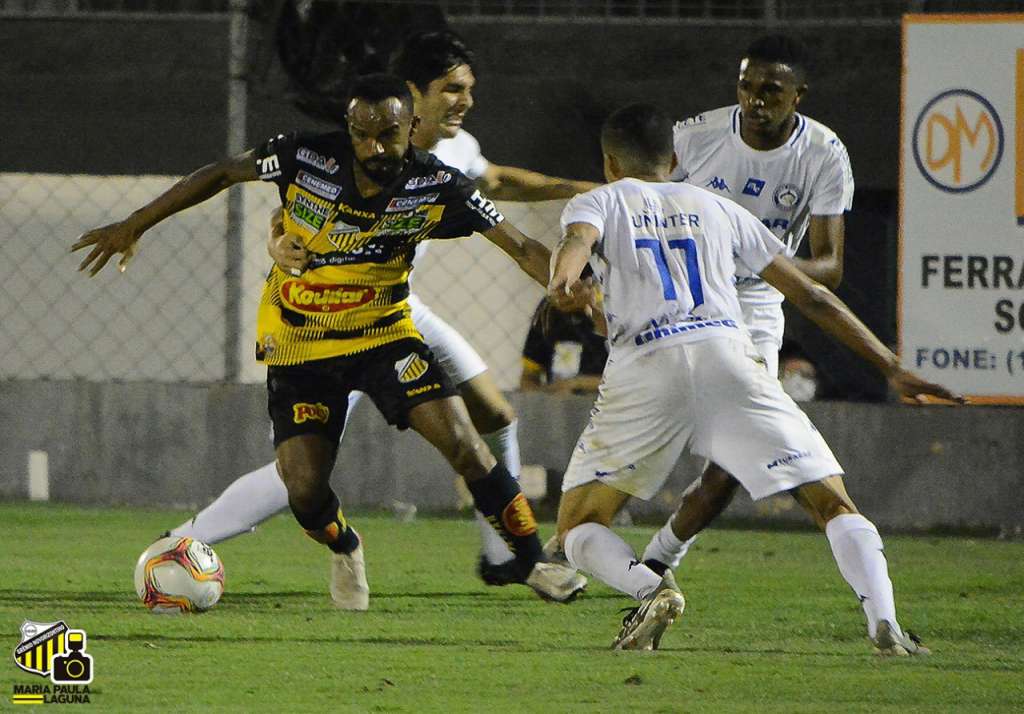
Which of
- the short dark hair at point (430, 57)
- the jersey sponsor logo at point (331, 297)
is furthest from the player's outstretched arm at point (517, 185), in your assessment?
the jersey sponsor logo at point (331, 297)

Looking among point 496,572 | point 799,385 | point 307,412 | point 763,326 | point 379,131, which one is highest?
point 379,131

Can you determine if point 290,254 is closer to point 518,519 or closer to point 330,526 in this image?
point 330,526

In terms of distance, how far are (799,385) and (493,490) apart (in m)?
3.82

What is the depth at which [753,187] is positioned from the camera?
7215mm

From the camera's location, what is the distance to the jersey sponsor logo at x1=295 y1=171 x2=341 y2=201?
648cm

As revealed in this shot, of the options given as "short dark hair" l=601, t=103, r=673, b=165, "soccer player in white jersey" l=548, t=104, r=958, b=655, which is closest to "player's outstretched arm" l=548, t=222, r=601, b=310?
"soccer player in white jersey" l=548, t=104, r=958, b=655

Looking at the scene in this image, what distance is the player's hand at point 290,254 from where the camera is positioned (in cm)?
646

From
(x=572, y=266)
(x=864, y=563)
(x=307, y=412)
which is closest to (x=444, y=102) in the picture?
(x=307, y=412)

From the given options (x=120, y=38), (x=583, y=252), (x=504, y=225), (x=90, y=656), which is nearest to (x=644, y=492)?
(x=583, y=252)

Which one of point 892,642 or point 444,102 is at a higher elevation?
point 444,102

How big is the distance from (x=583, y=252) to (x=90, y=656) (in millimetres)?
1851

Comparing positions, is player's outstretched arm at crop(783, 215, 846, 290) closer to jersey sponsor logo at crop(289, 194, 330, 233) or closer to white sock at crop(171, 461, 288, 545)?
jersey sponsor logo at crop(289, 194, 330, 233)

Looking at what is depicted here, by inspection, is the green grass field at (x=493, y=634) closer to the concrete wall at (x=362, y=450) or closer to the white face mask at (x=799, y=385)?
the concrete wall at (x=362, y=450)

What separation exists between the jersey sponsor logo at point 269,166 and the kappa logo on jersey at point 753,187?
1.85 m
